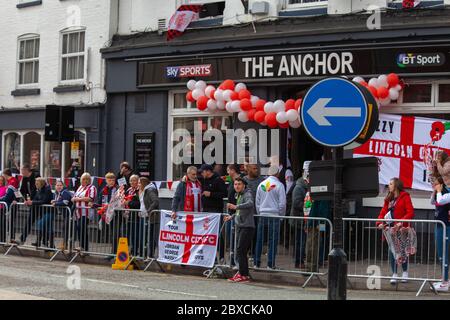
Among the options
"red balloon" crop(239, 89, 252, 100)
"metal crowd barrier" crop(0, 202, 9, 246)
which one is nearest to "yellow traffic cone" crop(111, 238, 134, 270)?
"metal crowd barrier" crop(0, 202, 9, 246)

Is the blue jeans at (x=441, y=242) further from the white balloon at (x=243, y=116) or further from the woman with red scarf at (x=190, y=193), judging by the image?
the white balloon at (x=243, y=116)

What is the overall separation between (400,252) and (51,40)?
44.2 ft

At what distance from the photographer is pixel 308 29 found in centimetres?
1778

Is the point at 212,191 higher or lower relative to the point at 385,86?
lower

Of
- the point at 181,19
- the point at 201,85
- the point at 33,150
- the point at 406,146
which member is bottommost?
the point at 33,150

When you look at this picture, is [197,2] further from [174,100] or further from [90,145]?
[90,145]

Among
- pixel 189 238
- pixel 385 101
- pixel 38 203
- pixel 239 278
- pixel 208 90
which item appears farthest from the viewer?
pixel 208 90

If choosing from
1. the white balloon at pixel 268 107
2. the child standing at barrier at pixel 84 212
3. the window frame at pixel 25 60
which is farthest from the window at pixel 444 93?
the window frame at pixel 25 60

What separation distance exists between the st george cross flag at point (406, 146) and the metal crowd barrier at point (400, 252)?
11.2 ft

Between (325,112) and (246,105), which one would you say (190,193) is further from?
(325,112)

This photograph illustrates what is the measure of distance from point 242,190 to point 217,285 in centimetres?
180

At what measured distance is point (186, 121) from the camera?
790 inches

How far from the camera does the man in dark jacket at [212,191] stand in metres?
16.0

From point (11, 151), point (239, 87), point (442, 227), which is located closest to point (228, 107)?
point (239, 87)
